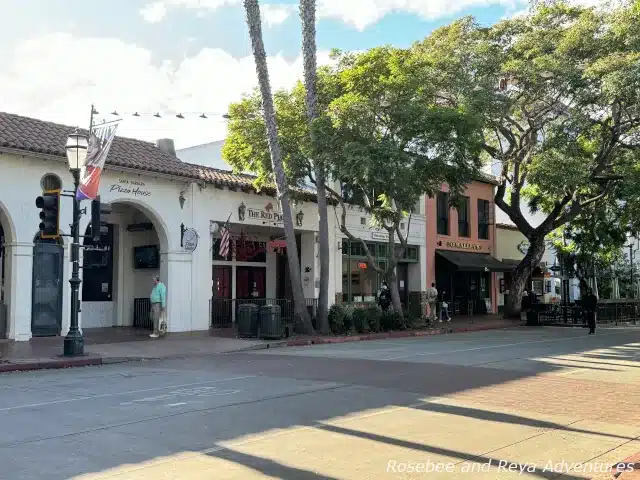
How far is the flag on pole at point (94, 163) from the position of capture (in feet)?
51.5

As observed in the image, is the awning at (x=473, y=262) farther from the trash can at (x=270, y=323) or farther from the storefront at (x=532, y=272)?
the trash can at (x=270, y=323)

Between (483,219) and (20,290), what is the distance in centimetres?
2683

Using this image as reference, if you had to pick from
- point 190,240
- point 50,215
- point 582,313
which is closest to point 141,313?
point 190,240

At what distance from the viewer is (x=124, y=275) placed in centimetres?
2534

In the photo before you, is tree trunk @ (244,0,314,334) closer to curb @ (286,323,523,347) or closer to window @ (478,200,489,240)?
curb @ (286,323,523,347)

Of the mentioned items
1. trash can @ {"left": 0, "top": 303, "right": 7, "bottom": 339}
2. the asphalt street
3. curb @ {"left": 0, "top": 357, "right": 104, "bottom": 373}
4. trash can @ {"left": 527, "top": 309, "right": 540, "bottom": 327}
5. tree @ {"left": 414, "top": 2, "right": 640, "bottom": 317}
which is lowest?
the asphalt street

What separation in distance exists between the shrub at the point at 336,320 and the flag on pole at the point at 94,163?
34.7 feet

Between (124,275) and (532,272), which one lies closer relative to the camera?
(124,275)

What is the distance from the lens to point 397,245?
32125mm

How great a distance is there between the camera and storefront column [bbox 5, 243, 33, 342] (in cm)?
1911

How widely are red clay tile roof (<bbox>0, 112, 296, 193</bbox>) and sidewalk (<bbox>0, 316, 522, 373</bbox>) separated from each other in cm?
534

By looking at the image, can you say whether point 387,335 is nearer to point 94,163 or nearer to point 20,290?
point 20,290

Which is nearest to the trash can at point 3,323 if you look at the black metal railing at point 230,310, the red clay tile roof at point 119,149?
the red clay tile roof at point 119,149

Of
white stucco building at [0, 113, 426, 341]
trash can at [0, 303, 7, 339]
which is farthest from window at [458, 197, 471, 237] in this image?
trash can at [0, 303, 7, 339]
